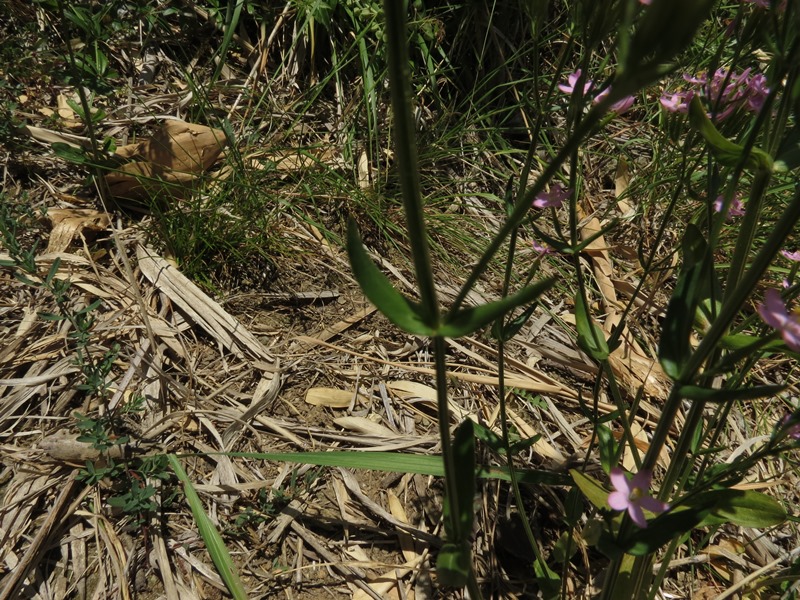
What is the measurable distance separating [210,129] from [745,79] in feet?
5.40

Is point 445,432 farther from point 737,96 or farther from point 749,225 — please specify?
point 737,96

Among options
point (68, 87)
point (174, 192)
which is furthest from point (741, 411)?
point (68, 87)

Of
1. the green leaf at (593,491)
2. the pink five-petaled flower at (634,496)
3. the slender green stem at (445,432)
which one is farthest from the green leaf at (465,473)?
the green leaf at (593,491)

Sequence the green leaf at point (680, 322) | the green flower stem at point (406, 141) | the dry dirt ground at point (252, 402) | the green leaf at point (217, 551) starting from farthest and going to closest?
the dry dirt ground at point (252, 402), the green leaf at point (217, 551), the green leaf at point (680, 322), the green flower stem at point (406, 141)

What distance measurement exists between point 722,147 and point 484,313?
0.49m

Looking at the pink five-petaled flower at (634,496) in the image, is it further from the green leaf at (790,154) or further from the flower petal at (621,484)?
the green leaf at (790,154)

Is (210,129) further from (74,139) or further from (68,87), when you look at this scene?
(68,87)

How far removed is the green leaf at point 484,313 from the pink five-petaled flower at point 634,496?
41 cm

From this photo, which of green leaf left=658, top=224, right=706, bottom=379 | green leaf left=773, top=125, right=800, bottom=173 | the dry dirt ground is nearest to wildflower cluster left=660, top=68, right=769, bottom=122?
green leaf left=773, top=125, right=800, bottom=173

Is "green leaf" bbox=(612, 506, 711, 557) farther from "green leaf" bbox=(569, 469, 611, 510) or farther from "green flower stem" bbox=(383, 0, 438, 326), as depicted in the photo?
"green flower stem" bbox=(383, 0, 438, 326)

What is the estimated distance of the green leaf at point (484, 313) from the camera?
0.64m

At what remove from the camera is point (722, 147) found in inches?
36.4

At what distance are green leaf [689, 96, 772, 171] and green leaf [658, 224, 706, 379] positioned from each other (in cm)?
14

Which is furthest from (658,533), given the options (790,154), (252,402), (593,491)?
(252,402)
